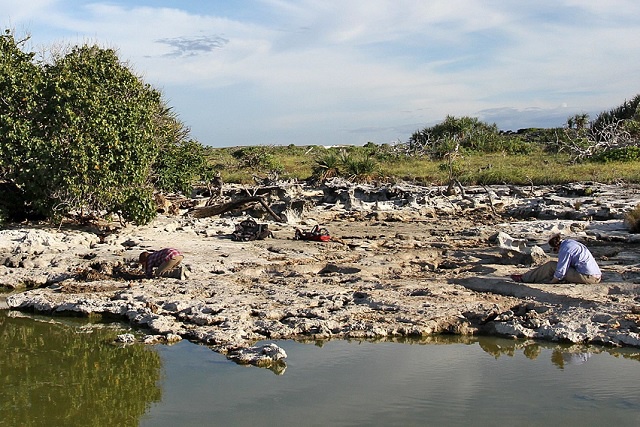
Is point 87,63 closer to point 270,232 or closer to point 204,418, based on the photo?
point 270,232

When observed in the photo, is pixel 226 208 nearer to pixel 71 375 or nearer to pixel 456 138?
pixel 71 375

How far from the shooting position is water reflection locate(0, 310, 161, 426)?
19.3 feet

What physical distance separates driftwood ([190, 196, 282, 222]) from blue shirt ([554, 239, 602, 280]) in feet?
28.8

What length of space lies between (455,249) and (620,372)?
626 cm

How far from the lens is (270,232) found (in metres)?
14.2

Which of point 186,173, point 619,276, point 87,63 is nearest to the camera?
point 619,276

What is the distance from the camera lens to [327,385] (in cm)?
637

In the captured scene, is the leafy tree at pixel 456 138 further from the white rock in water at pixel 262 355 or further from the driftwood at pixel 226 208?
the white rock in water at pixel 262 355

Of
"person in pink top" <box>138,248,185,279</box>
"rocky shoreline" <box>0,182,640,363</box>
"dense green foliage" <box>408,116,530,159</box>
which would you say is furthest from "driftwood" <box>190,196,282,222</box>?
"dense green foliage" <box>408,116,530,159</box>

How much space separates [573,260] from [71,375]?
592 centimetres

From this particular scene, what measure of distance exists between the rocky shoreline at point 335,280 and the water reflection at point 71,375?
1.49ft

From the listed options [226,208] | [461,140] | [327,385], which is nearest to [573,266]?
[327,385]

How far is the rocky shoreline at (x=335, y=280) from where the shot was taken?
25.5 ft

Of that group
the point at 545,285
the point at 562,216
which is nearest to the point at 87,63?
the point at 545,285
